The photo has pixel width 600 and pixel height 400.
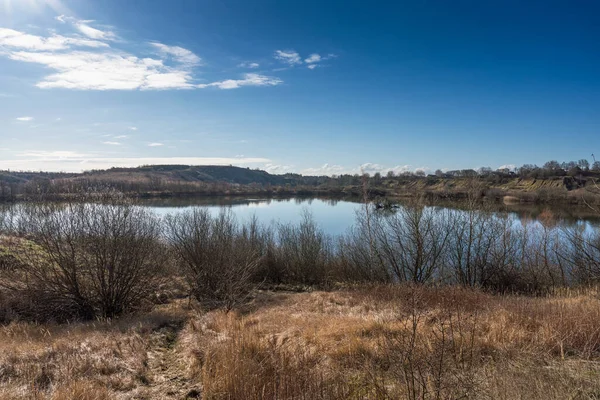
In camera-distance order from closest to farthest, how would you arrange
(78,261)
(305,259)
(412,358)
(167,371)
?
(412,358), (167,371), (78,261), (305,259)

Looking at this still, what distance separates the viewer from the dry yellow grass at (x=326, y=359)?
173 inches

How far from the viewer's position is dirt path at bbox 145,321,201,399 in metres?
5.64

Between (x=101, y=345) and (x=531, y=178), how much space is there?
4344 inches

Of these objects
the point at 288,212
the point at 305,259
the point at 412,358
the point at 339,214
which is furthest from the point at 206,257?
the point at 288,212

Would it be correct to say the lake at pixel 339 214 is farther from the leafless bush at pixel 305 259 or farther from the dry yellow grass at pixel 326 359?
the dry yellow grass at pixel 326 359

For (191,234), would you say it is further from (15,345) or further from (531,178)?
(531,178)

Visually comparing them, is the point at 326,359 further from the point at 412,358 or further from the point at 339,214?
the point at 339,214

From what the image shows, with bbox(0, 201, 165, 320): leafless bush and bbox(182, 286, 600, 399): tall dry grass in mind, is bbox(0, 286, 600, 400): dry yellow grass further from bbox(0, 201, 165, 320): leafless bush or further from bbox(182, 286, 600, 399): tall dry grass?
bbox(0, 201, 165, 320): leafless bush

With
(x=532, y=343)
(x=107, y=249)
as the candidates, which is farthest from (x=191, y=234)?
(x=532, y=343)

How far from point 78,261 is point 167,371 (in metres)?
8.25

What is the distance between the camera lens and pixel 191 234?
1714cm

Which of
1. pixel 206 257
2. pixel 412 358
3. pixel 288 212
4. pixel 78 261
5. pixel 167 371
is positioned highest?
pixel 412 358

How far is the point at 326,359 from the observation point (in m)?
6.18

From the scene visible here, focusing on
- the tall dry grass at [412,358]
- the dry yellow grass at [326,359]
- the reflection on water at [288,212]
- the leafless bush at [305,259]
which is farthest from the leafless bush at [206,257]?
the reflection on water at [288,212]
